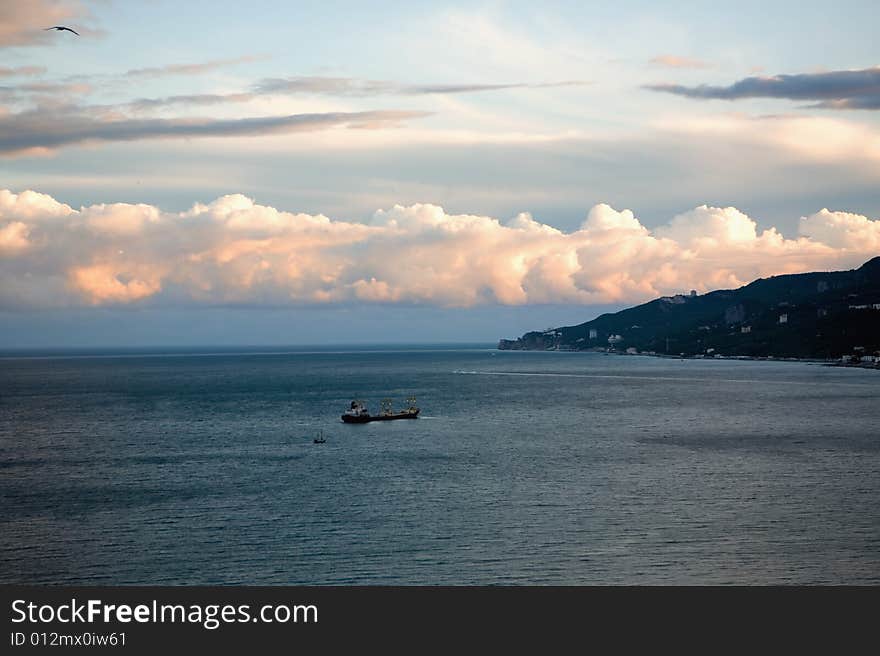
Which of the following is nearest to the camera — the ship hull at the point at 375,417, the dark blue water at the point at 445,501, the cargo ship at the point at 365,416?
the dark blue water at the point at 445,501

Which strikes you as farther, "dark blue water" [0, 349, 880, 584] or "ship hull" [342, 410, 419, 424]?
"ship hull" [342, 410, 419, 424]

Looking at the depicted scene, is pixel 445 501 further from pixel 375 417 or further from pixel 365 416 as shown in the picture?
pixel 375 417

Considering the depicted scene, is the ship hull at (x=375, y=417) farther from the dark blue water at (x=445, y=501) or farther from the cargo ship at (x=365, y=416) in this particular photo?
the dark blue water at (x=445, y=501)

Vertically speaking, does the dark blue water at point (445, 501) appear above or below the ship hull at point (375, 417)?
below

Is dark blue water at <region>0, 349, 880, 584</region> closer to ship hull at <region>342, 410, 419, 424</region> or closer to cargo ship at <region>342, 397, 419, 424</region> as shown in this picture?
ship hull at <region>342, 410, 419, 424</region>

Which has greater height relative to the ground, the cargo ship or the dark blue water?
the cargo ship

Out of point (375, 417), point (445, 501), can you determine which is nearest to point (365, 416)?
point (375, 417)

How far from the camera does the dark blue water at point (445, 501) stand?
2239 inches

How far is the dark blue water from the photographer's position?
5688cm

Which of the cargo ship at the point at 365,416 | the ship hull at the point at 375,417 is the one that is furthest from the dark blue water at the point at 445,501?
the cargo ship at the point at 365,416

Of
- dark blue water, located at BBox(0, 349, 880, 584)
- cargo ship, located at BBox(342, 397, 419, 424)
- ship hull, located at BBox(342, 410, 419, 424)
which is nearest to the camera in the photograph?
dark blue water, located at BBox(0, 349, 880, 584)

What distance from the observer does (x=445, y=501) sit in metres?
76.6

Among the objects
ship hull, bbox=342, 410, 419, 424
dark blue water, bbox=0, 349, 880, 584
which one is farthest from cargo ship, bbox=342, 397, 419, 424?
dark blue water, bbox=0, 349, 880, 584
